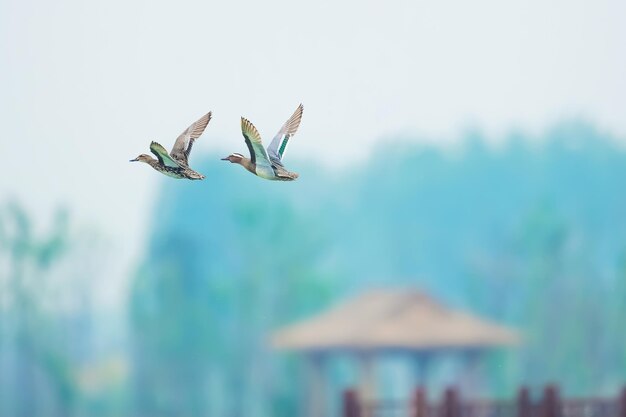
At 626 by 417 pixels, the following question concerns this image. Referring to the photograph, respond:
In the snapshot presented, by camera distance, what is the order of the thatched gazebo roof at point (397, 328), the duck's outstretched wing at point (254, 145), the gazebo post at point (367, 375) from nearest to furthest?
the duck's outstretched wing at point (254, 145) < the thatched gazebo roof at point (397, 328) < the gazebo post at point (367, 375)

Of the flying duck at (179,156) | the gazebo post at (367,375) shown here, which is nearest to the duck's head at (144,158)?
the flying duck at (179,156)

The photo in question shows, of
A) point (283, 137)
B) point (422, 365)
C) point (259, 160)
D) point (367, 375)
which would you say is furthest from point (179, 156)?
point (367, 375)

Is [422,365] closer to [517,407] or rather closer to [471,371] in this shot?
[471,371]

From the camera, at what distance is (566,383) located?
53.1 meters

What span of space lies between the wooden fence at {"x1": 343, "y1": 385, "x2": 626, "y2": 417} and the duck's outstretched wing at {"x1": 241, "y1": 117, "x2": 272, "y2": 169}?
14418mm

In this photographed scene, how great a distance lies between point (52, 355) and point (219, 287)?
6599 mm

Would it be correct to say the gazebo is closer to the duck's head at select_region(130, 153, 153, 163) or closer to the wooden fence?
the wooden fence

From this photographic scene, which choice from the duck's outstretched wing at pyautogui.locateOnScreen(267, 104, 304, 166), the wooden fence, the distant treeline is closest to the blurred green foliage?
the distant treeline

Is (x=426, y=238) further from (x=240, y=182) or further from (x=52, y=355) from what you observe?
(x=52, y=355)

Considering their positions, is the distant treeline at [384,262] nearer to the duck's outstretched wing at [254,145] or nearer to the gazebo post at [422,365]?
the gazebo post at [422,365]

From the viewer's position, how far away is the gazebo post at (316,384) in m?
44.9

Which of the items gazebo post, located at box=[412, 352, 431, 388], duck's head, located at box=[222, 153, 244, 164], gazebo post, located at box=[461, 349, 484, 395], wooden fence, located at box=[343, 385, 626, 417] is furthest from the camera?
gazebo post, located at box=[461, 349, 484, 395]

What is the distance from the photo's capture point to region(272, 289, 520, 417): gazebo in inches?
1598

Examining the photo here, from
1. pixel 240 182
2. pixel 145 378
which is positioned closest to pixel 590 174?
pixel 240 182
